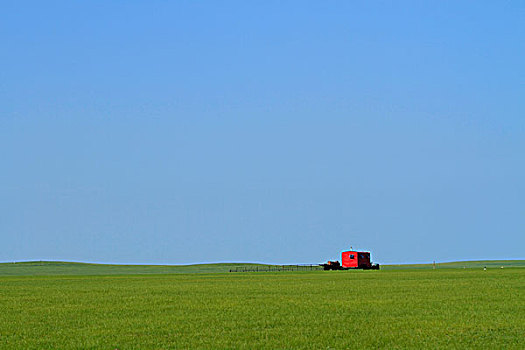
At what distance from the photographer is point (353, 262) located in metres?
113

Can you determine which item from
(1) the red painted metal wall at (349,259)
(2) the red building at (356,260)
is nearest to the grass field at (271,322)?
(2) the red building at (356,260)

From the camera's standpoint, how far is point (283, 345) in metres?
20.5

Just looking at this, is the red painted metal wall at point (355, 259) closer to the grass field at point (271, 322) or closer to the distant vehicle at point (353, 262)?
the distant vehicle at point (353, 262)

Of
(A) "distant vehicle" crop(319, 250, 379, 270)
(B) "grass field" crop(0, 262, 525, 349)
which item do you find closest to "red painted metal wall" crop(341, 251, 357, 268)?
(A) "distant vehicle" crop(319, 250, 379, 270)

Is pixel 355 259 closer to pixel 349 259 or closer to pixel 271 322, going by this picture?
pixel 349 259

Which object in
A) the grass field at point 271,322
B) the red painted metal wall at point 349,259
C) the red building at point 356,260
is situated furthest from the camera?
the red painted metal wall at point 349,259

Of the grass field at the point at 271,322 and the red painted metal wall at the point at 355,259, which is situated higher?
the red painted metal wall at the point at 355,259

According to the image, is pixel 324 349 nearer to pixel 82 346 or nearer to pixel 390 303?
pixel 82 346

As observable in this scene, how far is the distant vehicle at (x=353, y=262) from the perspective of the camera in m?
112

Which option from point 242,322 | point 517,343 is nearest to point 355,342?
point 517,343

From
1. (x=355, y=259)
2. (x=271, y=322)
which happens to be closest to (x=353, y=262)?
(x=355, y=259)

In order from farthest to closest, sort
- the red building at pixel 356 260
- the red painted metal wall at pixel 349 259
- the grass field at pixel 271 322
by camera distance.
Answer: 1. the red painted metal wall at pixel 349 259
2. the red building at pixel 356 260
3. the grass field at pixel 271 322

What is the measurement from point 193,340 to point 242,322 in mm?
4837

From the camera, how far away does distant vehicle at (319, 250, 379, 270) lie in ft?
368
